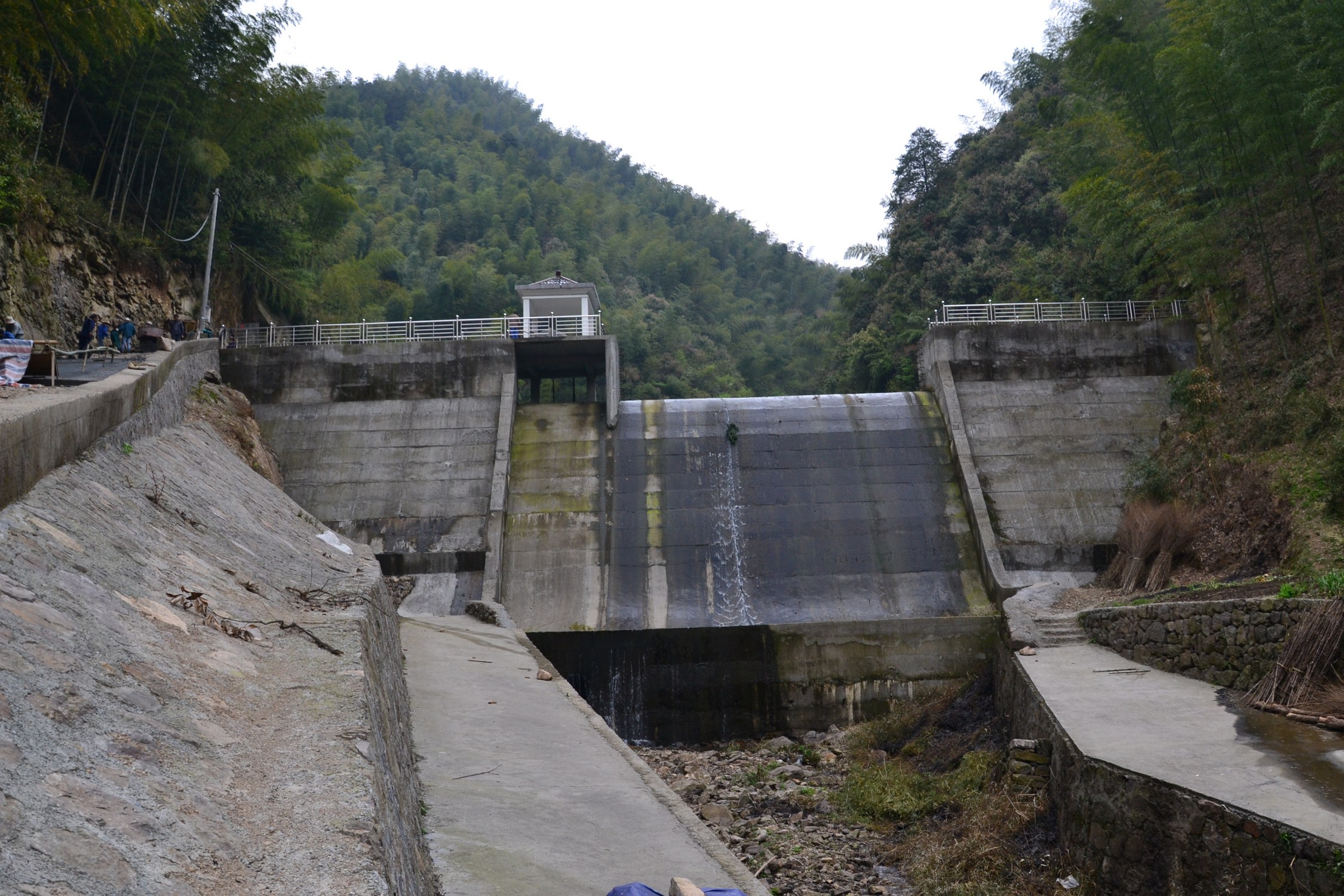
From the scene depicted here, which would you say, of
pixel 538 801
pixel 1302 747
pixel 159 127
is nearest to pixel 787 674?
pixel 1302 747

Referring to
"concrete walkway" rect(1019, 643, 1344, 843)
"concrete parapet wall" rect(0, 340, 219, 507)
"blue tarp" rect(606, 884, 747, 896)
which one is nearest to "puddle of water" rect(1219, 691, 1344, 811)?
"concrete walkway" rect(1019, 643, 1344, 843)

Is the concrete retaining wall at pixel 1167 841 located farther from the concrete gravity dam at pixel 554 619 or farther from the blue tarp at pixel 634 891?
the blue tarp at pixel 634 891

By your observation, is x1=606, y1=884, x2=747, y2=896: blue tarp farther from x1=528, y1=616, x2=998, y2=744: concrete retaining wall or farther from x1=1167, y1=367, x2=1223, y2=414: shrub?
x1=1167, y1=367, x2=1223, y2=414: shrub

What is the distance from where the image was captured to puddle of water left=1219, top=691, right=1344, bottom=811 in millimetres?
7035

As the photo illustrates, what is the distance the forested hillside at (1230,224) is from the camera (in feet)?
47.8

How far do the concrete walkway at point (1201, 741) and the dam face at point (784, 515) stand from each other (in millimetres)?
6122

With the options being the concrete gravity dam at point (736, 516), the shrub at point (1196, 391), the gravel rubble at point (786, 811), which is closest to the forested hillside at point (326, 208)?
the concrete gravity dam at point (736, 516)

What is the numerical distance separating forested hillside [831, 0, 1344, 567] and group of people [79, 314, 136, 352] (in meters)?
15.7

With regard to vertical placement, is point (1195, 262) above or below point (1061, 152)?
below

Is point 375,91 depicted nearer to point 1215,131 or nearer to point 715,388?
point 715,388

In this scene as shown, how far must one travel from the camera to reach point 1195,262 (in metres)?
17.8

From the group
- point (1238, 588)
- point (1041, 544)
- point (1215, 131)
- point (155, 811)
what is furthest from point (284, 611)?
point (1215, 131)

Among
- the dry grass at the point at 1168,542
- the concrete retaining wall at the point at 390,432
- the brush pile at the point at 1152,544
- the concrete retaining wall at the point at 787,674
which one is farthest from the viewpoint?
the concrete retaining wall at the point at 390,432

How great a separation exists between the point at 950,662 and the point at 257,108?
17.6m
